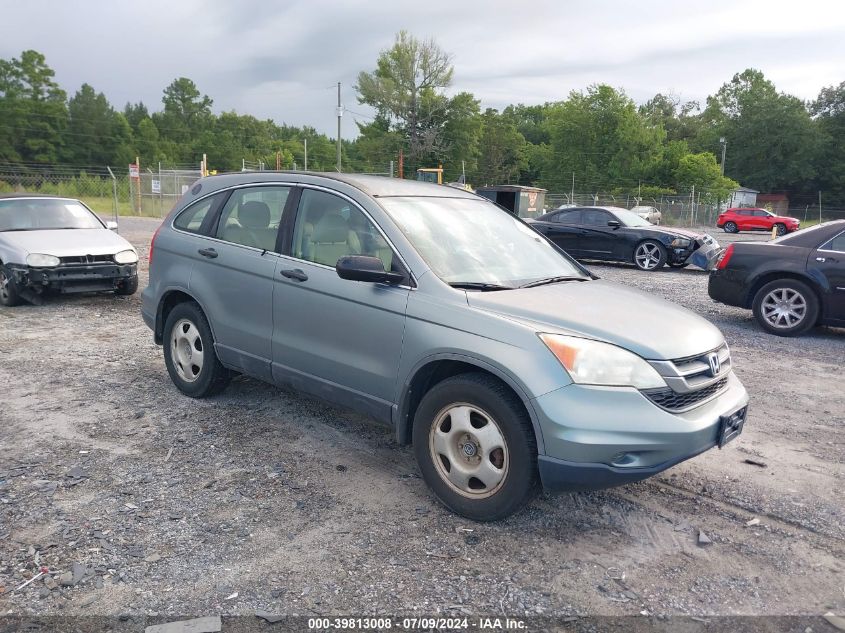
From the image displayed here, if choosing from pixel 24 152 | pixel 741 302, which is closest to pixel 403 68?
pixel 24 152

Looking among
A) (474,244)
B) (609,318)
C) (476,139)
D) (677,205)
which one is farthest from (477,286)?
(476,139)

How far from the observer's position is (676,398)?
329cm

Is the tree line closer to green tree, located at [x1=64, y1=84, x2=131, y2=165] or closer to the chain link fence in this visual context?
Answer: green tree, located at [x1=64, y1=84, x2=131, y2=165]

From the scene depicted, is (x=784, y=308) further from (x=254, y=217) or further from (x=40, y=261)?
(x=40, y=261)

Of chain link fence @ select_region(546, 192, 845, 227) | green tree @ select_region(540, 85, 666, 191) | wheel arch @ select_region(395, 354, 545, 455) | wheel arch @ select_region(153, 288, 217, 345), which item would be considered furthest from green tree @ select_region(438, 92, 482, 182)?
wheel arch @ select_region(395, 354, 545, 455)

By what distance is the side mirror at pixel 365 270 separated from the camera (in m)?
3.70

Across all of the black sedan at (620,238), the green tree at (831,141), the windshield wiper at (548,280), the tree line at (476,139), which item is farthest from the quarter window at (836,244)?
the green tree at (831,141)

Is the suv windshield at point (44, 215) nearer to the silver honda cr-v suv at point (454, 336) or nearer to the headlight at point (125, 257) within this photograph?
the headlight at point (125, 257)

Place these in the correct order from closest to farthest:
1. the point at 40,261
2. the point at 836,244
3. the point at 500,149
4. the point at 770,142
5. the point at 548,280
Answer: the point at 548,280, the point at 836,244, the point at 40,261, the point at 770,142, the point at 500,149

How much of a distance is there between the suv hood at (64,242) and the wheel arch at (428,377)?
23.6 ft

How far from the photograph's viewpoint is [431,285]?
12.0 ft

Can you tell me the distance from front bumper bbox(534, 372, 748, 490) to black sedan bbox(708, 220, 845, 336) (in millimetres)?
6147

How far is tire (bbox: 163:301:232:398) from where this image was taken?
510 centimetres

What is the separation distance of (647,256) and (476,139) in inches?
2314
